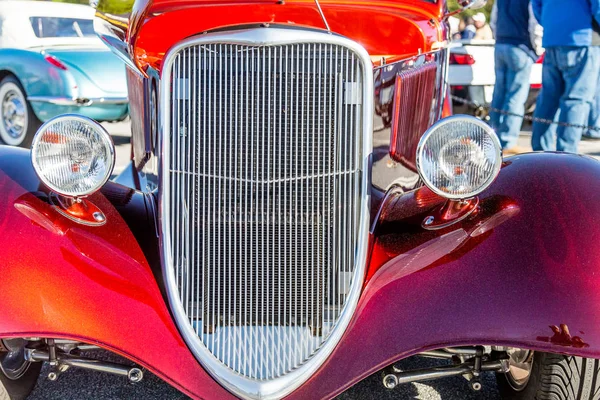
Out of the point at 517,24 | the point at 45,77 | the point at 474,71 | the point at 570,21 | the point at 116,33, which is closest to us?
the point at 116,33

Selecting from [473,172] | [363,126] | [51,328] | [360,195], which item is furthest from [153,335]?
[473,172]

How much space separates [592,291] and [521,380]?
0.57 metres

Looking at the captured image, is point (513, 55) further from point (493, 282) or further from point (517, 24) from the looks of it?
point (493, 282)

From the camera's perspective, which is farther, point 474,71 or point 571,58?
point 474,71

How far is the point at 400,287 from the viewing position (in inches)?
97.0

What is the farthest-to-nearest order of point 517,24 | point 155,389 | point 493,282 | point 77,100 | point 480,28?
point 480,28
point 77,100
point 517,24
point 155,389
point 493,282

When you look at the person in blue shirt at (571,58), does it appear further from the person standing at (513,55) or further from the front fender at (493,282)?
the front fender at (493,282)

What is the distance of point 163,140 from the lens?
8.34 feet

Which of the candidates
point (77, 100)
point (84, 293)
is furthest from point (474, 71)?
point (84, 293)

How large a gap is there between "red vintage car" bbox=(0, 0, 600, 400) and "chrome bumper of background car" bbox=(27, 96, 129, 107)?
5.85 metres

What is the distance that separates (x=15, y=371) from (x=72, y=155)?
0.87m

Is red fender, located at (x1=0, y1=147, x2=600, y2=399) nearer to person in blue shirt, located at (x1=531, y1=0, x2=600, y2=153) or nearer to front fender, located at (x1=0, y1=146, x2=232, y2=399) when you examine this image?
front fender, located at (x1=0, y1=146, x2=232, y2=399)

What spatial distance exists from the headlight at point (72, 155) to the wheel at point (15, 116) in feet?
21.5

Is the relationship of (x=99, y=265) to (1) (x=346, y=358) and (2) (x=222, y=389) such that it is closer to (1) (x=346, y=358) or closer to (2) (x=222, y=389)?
(2) (x=222, y=389)
